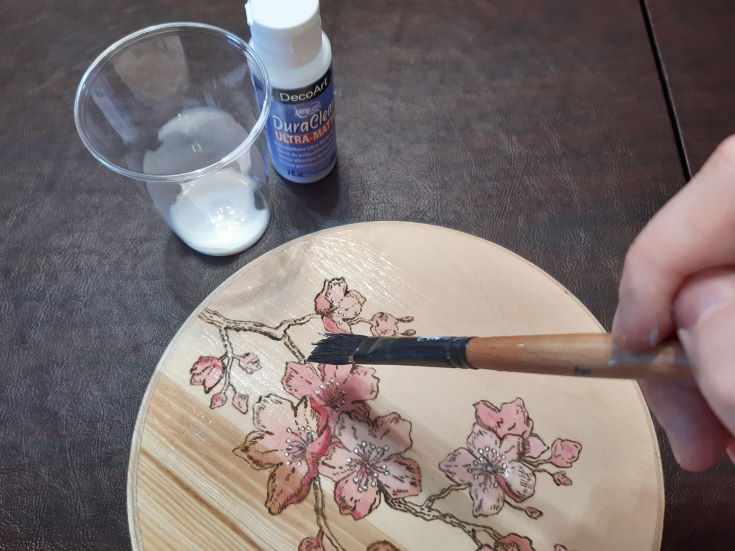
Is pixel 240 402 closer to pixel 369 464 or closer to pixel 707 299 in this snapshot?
pixel 369 464

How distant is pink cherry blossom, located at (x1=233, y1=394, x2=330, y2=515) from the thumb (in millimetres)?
301

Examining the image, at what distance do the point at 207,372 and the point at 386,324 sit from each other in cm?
16

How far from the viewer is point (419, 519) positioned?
0.52 m

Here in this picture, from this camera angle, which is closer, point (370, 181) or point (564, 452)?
point (564, 452)

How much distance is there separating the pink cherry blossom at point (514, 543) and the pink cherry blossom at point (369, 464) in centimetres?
8

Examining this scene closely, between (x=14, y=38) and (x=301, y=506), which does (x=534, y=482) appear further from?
(x=14, y=38)

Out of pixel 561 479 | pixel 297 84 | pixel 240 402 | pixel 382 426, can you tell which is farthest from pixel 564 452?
pixel 297 84

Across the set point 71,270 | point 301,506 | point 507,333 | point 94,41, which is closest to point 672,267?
point 507,333

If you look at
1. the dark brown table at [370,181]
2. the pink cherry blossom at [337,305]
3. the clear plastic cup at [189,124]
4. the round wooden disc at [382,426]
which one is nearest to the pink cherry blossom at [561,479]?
the round wooden disc at [382,426]

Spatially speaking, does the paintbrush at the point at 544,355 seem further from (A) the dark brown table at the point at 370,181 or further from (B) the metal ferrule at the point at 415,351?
(A) the dark brown table at the point at 370,181

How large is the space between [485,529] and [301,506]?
0.15m

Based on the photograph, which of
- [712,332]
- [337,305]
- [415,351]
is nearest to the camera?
[712,332]

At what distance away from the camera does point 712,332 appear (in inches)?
13.2

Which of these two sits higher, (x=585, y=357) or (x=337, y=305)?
(x=585, y=357)
